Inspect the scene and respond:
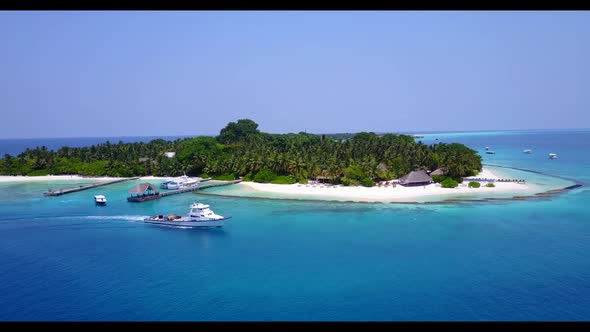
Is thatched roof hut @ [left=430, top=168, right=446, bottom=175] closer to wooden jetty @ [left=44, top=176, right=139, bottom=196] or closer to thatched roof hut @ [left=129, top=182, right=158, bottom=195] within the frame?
thatched roof hut @ [left=129, top=182, right=158, bottom=195]

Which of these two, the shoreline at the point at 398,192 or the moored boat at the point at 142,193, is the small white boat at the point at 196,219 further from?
the shoreline at the point at 398,192

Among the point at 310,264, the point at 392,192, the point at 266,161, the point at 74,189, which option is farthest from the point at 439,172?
the point at 74,189

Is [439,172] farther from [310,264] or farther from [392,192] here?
[310,264]

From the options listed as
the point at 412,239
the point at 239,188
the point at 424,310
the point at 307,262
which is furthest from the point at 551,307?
the point at 239,188

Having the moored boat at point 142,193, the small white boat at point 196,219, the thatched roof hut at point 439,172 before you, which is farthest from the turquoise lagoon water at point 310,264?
the thatched roof hut at point 439,172

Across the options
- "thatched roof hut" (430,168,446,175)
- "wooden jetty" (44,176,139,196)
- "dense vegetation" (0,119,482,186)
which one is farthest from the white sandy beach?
"wooden jetty" (44,176,139,196)

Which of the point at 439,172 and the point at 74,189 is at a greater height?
the point at 439,172
